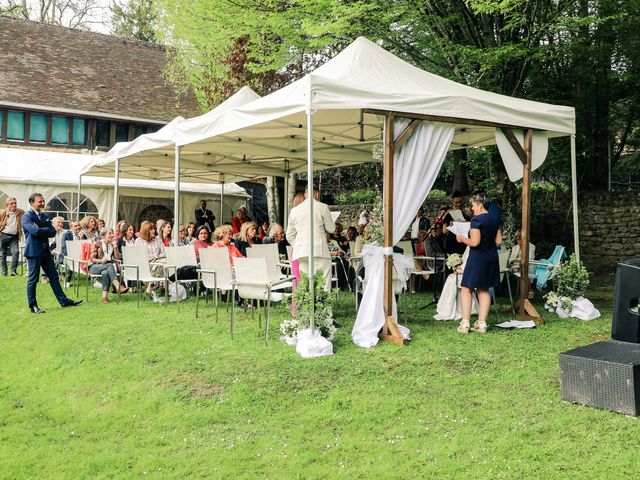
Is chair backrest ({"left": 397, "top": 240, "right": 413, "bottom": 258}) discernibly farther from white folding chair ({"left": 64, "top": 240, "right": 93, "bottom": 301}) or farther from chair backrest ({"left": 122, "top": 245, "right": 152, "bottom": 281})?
white folding chair ({"left": 64, "top": 240, "right": 93, "bottom": 301})

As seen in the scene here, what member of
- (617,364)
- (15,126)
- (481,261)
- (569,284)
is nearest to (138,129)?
(15,126)

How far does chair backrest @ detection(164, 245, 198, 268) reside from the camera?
945 centimetres

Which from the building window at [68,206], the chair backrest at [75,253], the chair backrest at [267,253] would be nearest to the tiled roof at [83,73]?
the building window at [68,206]

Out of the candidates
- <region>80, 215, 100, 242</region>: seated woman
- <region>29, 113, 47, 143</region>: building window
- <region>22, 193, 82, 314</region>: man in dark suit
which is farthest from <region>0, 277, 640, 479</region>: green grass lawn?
<region>29, 113, 47, 143</region>: building window

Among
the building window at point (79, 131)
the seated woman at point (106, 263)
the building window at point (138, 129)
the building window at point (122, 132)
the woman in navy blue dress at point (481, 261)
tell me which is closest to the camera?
the woman in navy blue dress at point (481, 261)

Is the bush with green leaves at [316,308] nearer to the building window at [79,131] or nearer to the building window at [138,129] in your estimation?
the building window at [79,131]

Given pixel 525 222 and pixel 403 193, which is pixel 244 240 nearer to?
pixel 403 193

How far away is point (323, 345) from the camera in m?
6.38

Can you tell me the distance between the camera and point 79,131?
2466 centimetres

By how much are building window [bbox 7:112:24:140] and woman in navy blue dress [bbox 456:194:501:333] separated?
20.9 metres

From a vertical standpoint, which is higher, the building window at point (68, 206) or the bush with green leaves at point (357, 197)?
the bush with green leaves at point (357, 197)

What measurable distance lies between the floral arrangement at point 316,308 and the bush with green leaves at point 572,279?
3.77 meters

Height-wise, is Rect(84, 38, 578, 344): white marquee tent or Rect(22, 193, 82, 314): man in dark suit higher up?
Rect(84, 38, 578, 344): white marquee tent

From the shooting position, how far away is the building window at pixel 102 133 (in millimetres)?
25125
